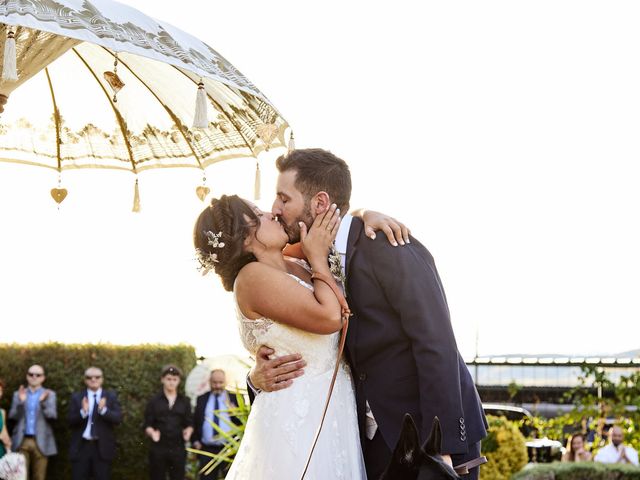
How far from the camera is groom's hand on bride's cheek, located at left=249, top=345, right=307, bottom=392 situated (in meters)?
4.03

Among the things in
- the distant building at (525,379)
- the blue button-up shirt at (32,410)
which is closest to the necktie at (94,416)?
the blue button-up shirt at (32,410)

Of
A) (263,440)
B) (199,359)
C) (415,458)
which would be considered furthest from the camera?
(199,359)

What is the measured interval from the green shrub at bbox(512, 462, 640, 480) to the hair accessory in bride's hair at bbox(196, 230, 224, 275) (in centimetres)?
563

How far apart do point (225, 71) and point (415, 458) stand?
2923 millimetres

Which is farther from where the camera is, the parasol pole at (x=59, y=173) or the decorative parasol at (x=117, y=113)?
the parasol pole at (x=59, y=173)

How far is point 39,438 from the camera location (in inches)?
551

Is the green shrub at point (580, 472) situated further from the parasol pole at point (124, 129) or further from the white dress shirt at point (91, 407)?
the white dress shirt at point (91, 407)

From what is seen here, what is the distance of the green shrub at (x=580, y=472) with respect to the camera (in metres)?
8.86

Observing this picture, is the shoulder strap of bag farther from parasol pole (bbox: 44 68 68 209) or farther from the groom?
parasol pole (bbox: 44 68 68 209)

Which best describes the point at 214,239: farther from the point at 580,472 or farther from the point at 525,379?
the point at 525,379

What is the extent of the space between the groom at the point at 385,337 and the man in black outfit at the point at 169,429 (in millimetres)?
9687

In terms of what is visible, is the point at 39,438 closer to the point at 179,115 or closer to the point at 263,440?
the point at 179,115

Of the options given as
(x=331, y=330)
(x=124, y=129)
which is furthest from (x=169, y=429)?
(x=331, y=330)

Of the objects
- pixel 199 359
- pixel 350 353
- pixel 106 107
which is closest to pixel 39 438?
pixel 199 359
